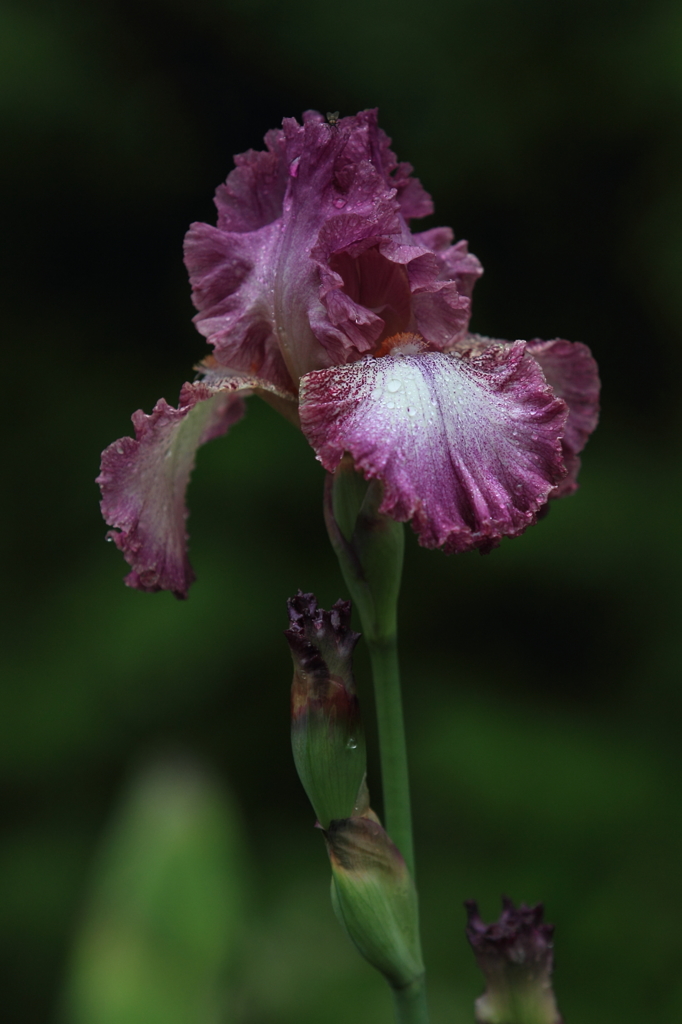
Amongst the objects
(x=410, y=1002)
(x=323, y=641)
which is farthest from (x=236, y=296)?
(x=410, y=1002)

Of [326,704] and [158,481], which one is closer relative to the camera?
[326,704]

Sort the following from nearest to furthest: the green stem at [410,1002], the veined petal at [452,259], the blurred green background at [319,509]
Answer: the green stem at [410,1002], the veined petal at [452,259], the blurred green background at [319,509]

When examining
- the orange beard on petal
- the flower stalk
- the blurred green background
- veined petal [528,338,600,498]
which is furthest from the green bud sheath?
the blurred green background

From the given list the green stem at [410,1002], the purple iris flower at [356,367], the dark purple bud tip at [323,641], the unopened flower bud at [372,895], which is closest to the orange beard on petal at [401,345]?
the purple iris flower at [356,367]

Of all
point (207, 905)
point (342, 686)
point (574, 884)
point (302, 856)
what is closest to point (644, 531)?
point (574, 884)

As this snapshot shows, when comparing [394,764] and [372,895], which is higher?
[394,764]

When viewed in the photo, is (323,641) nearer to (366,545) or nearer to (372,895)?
(366,545)

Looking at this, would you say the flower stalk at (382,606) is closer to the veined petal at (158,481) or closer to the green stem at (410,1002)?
the green stem at (410,1002)
